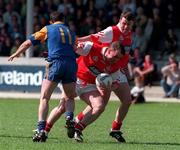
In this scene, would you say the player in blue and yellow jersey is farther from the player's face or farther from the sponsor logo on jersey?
the sponsor logo on jersey

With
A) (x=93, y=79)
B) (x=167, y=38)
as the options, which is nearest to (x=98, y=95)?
(x=93, y=79)

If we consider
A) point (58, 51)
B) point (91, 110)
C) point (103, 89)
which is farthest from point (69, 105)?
point (58, 51)

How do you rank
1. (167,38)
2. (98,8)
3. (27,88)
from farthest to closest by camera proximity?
1. (98,8)
2. (167,38)
3. (27,88)

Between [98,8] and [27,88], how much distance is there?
16.7 feet

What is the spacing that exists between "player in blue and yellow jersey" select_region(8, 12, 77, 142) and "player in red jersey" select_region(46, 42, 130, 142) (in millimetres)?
312

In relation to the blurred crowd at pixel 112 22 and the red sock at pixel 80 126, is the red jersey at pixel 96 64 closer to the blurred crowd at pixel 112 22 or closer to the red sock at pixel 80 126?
the red sock at pixel 80 126

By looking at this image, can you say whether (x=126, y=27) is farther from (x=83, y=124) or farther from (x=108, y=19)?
(x=108, y=19)

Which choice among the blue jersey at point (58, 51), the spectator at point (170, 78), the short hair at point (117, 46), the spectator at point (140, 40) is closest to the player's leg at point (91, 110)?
the blue jersey at point (58, 51)

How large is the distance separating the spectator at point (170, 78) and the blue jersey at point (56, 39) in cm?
1259

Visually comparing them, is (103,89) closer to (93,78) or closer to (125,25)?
(93,78)

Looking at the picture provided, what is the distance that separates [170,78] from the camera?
25.1 metres

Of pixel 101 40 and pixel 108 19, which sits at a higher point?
pixel 101 40

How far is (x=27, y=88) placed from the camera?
2519cm

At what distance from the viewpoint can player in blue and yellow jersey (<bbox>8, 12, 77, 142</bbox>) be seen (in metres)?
12.4
